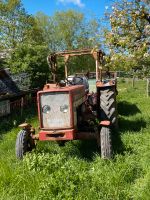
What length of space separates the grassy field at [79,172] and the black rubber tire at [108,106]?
1.80 ft

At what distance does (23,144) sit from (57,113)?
0.93 m

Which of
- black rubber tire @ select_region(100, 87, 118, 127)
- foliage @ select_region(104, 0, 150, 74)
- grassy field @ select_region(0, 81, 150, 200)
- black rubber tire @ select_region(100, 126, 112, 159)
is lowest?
grassy field @ select_region(0, 81, 150, 200)

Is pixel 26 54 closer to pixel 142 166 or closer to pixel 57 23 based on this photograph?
pixel 142 166

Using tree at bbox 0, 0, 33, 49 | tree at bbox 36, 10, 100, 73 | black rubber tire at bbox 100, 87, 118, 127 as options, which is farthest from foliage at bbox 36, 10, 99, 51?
black rubber tire at bbox 100, 87, 118, 127

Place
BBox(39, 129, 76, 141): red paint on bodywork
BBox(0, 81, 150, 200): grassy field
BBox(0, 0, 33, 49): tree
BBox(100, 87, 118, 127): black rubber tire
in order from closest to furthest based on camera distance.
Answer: BBox(0, 81, 150, 200): grassy field, BBox(39, 129, 76, 141): red paint on bodywork, BBox(100, 87, 118, 127): black rubber tire, BBox(0, 0, 33, 49): tree

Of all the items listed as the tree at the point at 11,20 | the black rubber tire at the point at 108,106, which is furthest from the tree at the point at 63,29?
the black rubber tire at the point at 108,106

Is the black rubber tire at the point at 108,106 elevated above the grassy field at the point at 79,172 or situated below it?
above

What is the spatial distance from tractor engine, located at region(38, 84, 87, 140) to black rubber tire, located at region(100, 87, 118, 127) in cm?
183

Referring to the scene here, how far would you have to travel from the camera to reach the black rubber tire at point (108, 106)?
387 inches

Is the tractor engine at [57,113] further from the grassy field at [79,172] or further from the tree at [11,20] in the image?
the tree at [11,20]

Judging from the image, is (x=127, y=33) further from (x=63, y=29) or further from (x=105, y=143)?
(x=63, y=29)

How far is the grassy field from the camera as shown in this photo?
5.74 metres

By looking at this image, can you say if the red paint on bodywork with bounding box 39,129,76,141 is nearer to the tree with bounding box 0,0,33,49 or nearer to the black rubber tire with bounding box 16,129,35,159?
the black rubber tire with bounding box 16,129,35,159

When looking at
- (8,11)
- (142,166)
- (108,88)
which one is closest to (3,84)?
(108,88)
